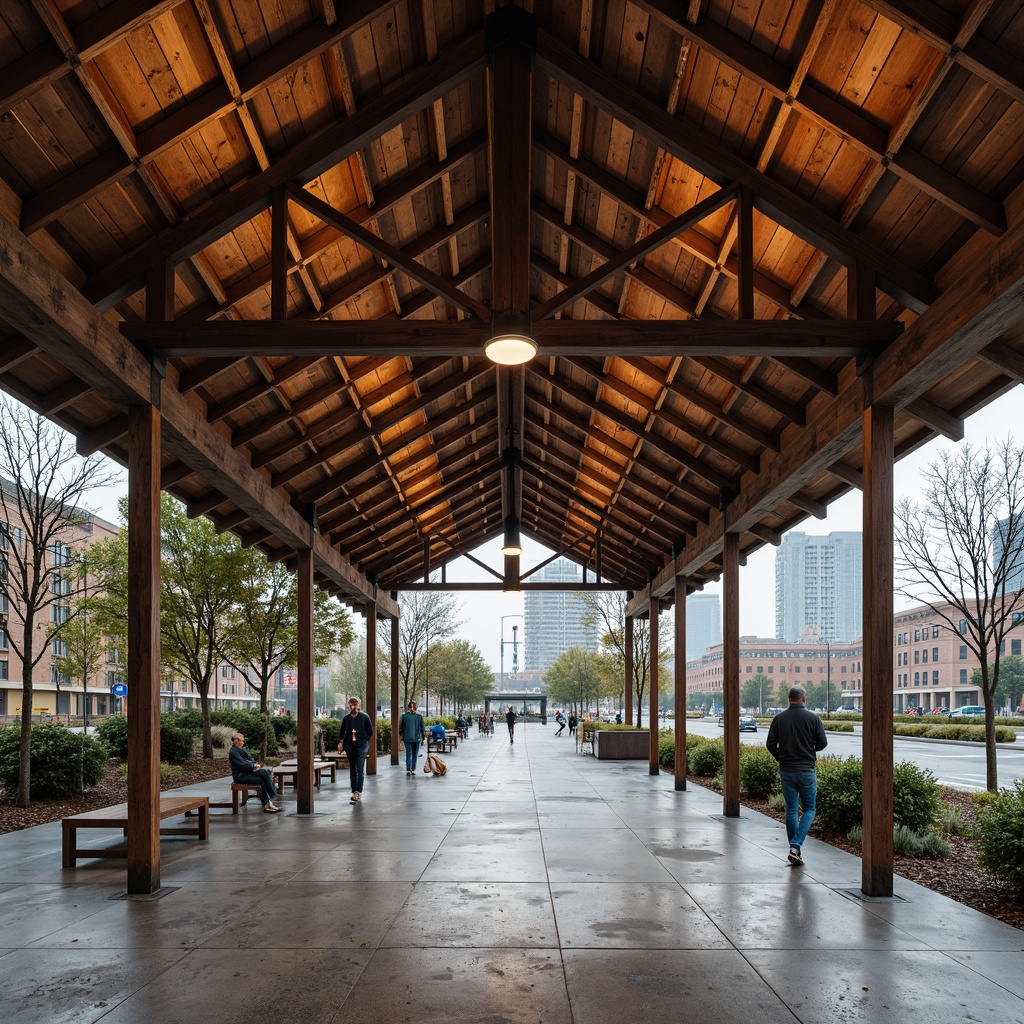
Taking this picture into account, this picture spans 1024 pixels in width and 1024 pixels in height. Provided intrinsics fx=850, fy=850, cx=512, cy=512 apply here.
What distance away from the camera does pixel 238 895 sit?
754cm

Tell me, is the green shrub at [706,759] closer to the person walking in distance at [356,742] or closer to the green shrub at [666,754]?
the green shrub at [666,754]

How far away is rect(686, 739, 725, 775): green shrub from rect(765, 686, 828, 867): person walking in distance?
880 centimetres

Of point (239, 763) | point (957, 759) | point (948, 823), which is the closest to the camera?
point (948, 823)

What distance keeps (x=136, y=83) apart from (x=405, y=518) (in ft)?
41.6

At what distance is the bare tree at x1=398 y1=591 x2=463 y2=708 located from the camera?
35.8m

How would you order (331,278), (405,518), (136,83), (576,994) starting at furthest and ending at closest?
(405,518)
(331,278)
(136,83)
(576,994)

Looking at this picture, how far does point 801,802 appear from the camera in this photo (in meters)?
8.88

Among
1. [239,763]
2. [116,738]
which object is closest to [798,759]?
[239,763]

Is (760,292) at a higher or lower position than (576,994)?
higher

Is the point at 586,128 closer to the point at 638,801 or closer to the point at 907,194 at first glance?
the point at 907,194

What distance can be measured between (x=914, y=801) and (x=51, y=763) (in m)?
12.4

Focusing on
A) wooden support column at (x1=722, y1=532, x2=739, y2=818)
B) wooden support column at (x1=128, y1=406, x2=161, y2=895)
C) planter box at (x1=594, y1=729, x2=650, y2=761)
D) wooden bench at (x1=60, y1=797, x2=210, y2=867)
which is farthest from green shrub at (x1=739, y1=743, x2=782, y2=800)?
wooden support column at (x1=128, y1=406, x2=161, y2=895)

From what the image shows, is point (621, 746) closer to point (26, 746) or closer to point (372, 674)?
point (372, 674)

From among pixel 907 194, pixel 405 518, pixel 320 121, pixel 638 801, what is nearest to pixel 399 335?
pixel 320 121
